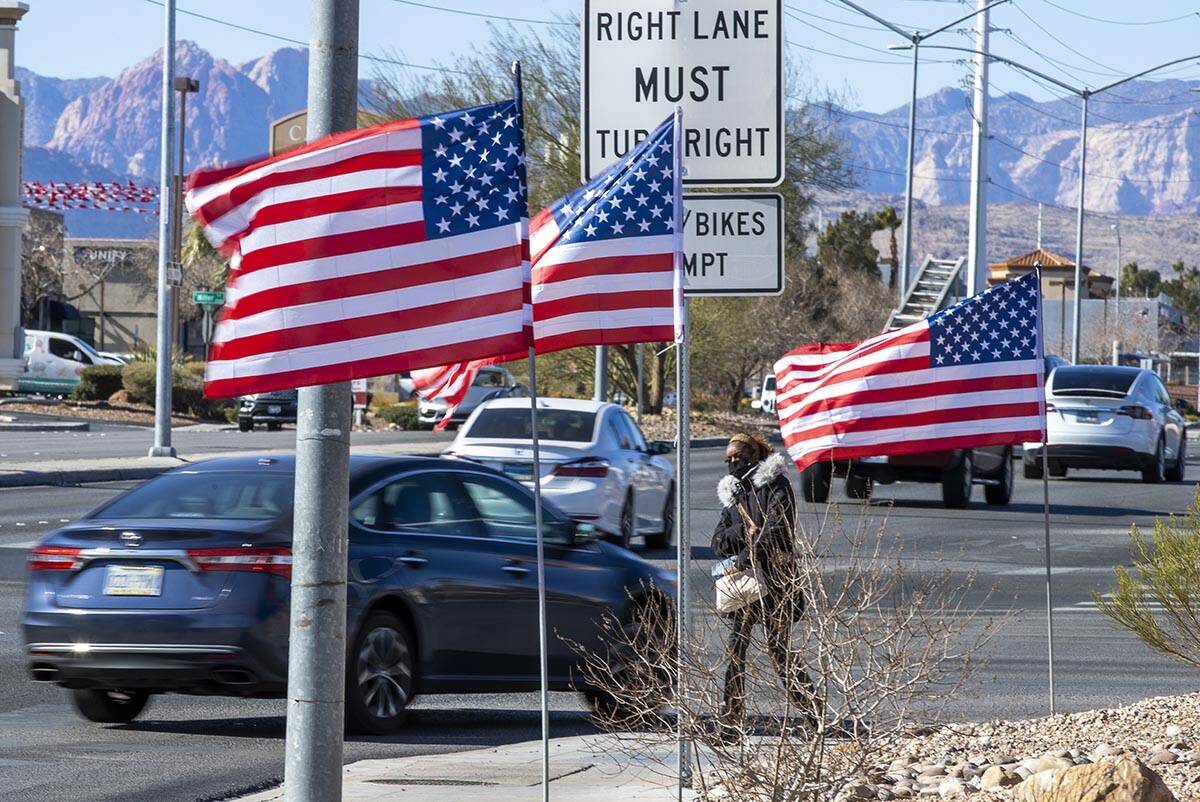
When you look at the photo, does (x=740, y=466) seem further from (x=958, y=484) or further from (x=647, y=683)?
(x=958, y=484)

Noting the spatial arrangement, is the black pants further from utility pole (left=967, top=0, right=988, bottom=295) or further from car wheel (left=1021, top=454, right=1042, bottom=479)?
utility pole (left=967, top=0, right=988, bottom=295)

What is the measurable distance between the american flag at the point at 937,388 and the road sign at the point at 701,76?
10.5ft

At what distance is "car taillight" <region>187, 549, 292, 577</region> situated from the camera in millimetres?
9852

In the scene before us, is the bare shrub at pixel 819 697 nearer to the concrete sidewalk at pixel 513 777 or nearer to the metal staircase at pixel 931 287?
the concrete sidewalk at pixel 513 777

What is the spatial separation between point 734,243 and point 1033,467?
86.6ft

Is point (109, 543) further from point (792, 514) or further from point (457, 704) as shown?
point (792, 514)

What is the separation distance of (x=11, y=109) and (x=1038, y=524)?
737 inches

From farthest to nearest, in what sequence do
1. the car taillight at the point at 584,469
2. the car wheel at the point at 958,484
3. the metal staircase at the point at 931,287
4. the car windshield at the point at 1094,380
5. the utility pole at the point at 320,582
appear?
the metal staircase at the point at 931,287, the car windshield at the point at 1094,380, the car wheel at the point at 958,484, the car taillight at the point at 584,469, the utility pole at the point at 320,582

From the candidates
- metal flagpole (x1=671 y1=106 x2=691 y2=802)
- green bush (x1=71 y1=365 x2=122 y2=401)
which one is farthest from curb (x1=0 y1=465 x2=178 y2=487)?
green bush (x1=71 y1=365 x2=122 y2=401)

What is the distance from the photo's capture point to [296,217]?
648 cm

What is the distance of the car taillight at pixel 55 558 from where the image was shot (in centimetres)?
1003

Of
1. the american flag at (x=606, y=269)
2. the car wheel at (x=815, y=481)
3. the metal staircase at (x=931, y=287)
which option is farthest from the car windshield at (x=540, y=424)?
the metal staircase at (x=931, y=287)

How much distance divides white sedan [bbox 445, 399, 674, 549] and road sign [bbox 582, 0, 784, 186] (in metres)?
11.2

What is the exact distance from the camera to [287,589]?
32.5 feet
